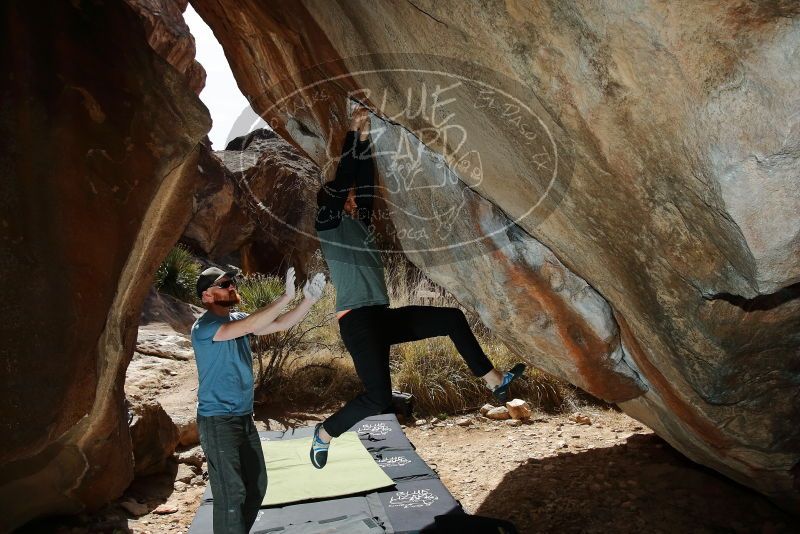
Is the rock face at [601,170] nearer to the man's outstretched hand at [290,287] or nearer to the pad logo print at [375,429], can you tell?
the man's outstretched hand at [290,287]

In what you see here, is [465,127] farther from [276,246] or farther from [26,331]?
[276,246]

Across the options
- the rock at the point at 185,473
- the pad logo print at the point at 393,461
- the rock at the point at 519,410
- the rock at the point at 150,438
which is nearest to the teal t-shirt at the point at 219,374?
the pad logo print at the point at 393,461

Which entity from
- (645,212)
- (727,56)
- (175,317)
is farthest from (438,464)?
(175,317)

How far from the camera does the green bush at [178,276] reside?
32.6 feet

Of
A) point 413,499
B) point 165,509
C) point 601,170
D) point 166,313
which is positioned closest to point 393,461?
point 413,499

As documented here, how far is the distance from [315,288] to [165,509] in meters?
2.24

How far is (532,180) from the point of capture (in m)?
2.54

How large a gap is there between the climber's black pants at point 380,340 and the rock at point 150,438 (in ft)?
6.66

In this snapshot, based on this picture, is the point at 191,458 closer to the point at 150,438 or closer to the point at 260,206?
the point at 150,438

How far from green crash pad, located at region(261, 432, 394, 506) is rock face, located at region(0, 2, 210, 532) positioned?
4.28ft

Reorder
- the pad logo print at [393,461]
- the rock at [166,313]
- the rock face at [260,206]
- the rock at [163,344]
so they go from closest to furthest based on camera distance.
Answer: the pad logo print at [393,461]
the rock at [163,344]
the rock at [166,313]
the rock face at [260,206]

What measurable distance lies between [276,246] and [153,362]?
5.90m

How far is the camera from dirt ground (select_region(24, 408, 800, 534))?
3.43 meters

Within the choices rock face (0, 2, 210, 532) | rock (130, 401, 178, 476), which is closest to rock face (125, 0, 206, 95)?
rock (130, 401, 178, 476)
